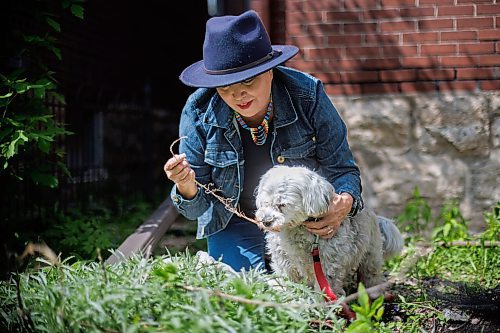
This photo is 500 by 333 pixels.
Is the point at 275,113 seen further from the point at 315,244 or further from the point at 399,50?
the point at 399,50

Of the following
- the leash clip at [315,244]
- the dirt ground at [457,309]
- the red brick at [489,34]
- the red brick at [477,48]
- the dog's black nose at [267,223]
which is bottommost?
the dirt ground at [457,309]

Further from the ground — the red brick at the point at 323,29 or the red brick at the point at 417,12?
the red brick at the point at 417,12

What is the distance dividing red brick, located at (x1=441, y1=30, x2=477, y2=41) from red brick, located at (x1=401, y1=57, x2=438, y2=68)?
209mm

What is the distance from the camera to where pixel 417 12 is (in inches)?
200

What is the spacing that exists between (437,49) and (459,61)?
0.73ft

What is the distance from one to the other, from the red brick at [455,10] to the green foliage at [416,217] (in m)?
1.59

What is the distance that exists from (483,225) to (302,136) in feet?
8.75

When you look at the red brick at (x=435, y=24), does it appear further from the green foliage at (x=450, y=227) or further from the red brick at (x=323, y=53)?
the green foliage at (x=450, y=227)

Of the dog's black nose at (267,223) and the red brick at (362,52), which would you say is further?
the red brick at (362,52)

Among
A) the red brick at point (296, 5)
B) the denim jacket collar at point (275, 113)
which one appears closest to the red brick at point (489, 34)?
the red brick at point (296, 5)

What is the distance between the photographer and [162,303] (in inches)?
84.1

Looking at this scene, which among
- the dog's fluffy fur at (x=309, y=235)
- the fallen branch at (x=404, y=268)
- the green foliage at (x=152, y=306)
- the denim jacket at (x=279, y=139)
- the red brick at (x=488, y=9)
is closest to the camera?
the green foliage at (x=152, y=306)

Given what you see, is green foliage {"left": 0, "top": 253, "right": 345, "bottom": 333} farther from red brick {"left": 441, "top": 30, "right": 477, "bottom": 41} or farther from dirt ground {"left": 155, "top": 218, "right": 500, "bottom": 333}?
red brick {"left": 441, "top": 30, "right": 477, "bottom": 41}

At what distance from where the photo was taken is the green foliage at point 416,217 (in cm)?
499
